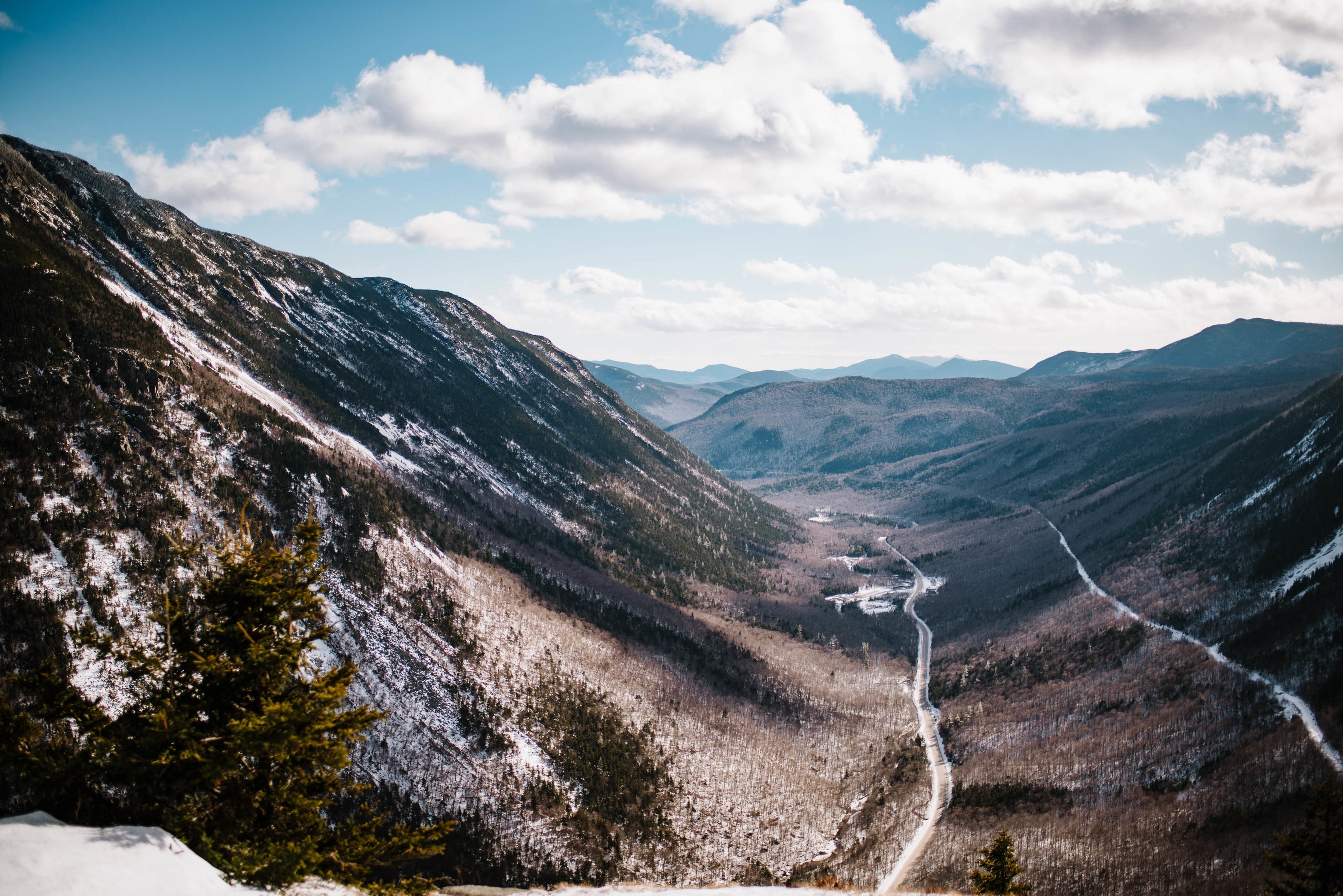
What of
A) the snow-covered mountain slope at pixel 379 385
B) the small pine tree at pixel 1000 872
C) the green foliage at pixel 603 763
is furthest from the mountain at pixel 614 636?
the small pine tree at pixel 1000 872

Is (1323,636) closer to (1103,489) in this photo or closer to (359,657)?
(359,657)

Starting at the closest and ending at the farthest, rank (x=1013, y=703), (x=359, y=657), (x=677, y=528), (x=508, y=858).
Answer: (x=508, y=858) < (x=359, y=657) < (x=1013, y=703) < (x=677, y=528)

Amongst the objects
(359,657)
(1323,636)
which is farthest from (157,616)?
→ (1323,636)

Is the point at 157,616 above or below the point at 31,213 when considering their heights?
below

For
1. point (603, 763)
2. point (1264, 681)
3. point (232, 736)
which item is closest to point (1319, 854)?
point (232, 736)

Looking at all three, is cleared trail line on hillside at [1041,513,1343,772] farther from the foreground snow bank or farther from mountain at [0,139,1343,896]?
the foreground snow bank

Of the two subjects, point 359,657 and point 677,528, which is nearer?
point 359,657

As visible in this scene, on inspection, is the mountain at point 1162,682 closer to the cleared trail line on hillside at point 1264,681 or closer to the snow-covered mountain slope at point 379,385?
the cleared trail line on hillside at point 1264,681

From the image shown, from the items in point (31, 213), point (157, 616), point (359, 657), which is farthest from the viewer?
point (31, 213)

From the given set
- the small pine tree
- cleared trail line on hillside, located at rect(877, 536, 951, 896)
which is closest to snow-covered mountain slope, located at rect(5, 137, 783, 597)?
cleared trail line on hillside, located at rect(877, 536, 951, 896)
